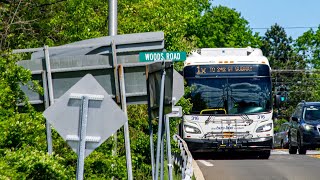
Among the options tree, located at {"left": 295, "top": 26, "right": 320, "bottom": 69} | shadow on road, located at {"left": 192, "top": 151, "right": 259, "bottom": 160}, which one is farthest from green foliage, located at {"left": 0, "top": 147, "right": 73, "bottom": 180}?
tree, located at {"left": 295, "top": 26, "right": 320, "bottom": 69}

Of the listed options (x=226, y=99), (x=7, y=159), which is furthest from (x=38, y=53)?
(x=226, y=99)

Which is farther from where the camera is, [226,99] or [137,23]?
[226,99]

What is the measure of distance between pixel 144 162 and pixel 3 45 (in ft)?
16.4

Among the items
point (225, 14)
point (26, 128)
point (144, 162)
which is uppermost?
point (225, 14)

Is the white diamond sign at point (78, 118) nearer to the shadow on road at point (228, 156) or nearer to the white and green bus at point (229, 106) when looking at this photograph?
the white and green bus at point (229, 106)

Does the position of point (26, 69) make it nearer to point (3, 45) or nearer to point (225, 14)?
point (3, 45)

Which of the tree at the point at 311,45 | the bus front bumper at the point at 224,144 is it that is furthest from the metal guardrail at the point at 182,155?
the tree at the point at 311,45

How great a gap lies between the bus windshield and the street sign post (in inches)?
676

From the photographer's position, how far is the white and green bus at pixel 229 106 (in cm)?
2720

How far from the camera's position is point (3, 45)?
864 inches

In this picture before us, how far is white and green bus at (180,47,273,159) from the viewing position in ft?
89.2

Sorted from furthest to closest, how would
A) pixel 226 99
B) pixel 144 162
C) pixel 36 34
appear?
pixel 226 99 < pixel 36 34 < pixel 144 162

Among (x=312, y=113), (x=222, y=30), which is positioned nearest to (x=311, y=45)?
(x=222, y=30)

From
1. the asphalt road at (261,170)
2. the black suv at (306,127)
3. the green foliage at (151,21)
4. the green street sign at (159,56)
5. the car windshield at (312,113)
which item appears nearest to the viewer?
Result: the green street sign at (159,56)
